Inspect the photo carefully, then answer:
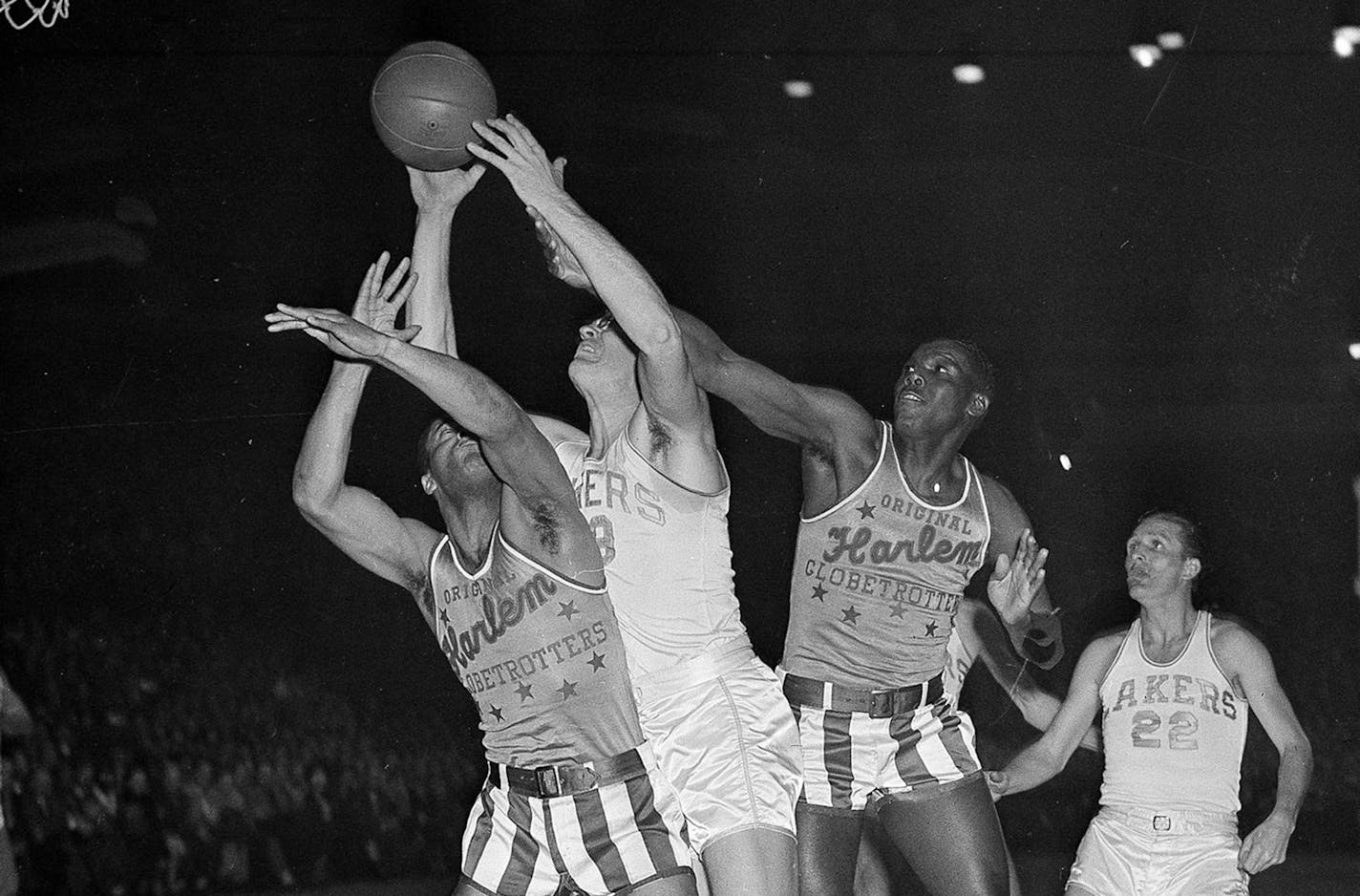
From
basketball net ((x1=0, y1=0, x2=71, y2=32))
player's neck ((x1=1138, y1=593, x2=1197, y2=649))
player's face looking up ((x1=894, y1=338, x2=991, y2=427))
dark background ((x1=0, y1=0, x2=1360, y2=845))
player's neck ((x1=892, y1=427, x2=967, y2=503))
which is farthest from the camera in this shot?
basketball net ((x1=0, y1=0, x2=71, y2=32))

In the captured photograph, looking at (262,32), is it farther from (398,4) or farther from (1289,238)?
(1289,238)

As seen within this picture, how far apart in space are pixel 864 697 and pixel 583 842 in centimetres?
108

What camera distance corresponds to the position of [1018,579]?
4.38m

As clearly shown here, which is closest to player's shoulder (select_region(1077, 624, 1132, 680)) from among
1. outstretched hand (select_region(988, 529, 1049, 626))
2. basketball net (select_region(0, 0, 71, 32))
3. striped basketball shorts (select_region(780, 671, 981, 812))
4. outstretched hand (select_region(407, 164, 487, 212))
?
outstretched hand (select_region(988, 529, 1049, 626))

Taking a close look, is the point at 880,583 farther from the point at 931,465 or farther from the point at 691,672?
the point at 691,672

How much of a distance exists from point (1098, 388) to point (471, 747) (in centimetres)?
252

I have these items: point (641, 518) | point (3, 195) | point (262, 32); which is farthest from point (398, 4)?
point (641, 518)

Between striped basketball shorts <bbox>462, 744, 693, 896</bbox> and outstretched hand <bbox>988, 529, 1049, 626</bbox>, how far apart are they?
1439mm

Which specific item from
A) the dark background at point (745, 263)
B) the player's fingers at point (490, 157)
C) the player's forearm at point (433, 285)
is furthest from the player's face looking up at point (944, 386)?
the player's fingers at point (490, 157)

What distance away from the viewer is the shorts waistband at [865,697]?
4.08m

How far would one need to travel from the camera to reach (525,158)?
346cm

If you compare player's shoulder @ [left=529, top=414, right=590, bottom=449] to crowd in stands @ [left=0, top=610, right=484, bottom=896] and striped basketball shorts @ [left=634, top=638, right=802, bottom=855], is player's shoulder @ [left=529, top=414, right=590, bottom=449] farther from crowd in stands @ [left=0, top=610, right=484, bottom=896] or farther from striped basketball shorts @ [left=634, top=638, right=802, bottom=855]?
crowd in stands @ [left=0, top=610, right=484, bottom=896]

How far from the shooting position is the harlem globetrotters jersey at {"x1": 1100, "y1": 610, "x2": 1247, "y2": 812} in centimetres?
439

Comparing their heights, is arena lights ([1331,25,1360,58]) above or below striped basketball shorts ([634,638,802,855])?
above
